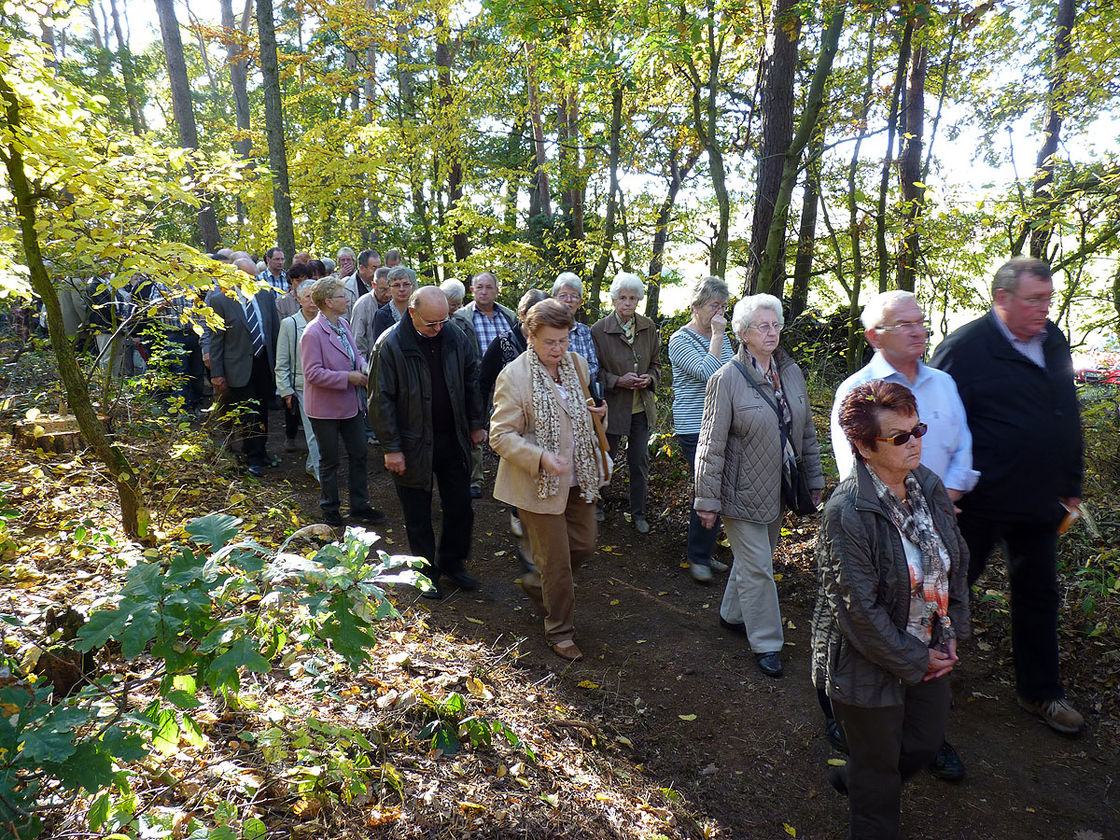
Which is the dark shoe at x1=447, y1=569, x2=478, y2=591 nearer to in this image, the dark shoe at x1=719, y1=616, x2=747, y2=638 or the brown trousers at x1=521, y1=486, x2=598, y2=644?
the brown trousers at x1=521, y1=486, x2=598, y2=644

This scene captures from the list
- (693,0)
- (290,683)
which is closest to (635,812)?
(290,683)

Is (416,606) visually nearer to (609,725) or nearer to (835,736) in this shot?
(609,725)

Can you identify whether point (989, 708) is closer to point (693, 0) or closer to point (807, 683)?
point (807, 683)

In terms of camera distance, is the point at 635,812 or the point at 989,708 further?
the point at 989,708

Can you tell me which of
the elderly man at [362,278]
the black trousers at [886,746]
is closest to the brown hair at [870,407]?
the black trousers at [886,746]

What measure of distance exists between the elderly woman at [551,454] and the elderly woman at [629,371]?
1952 mm

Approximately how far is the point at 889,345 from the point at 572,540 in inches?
86.7

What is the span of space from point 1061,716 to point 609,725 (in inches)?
94.4

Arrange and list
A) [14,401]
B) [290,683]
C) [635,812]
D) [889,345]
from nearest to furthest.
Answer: [635,812]
[290,683]
[889,345]
[14,401]

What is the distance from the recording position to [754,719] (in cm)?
391

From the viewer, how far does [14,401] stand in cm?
603

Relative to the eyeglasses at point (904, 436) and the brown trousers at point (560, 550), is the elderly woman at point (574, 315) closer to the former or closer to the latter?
the brown trousers at point (560, 550)

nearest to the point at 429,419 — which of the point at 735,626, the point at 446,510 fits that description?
the point at 446,510

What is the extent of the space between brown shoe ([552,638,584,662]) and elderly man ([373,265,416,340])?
11.2ft
